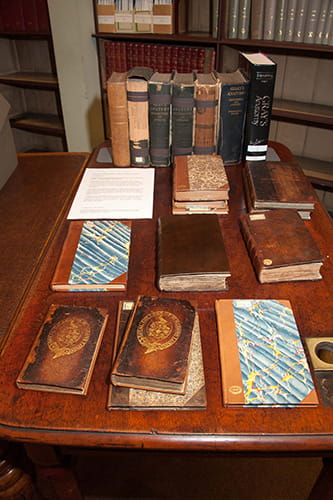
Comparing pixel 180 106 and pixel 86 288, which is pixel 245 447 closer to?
pixel 86 288

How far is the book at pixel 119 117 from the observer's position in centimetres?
121

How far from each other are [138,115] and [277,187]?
0.52 m

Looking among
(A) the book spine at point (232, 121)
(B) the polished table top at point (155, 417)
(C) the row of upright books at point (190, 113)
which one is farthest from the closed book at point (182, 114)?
(B) the polished table top at point (155, 417)

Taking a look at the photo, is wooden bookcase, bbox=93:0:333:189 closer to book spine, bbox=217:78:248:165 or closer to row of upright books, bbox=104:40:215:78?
row of upright books, bbox=104:40:215:78

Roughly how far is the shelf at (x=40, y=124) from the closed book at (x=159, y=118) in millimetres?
1826

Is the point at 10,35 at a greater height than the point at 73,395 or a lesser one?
greater

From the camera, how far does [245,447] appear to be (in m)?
0.58

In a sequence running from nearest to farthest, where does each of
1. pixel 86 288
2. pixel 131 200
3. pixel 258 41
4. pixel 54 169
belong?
A: pixel 86 288 < pixel 131 200 < pixel 54 169 < pixel 258 41

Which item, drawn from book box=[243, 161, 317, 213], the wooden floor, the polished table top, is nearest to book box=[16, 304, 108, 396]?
the polished table top

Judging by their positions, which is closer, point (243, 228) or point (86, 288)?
Answer: point (86, 288)

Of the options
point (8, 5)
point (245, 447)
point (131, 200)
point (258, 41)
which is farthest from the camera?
point (8, 5)

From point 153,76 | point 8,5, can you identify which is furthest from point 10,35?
point 153,76

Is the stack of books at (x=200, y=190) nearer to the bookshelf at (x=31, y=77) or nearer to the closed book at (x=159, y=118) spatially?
the closed book at (x=159, y=118)

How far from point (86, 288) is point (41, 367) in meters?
0.22
